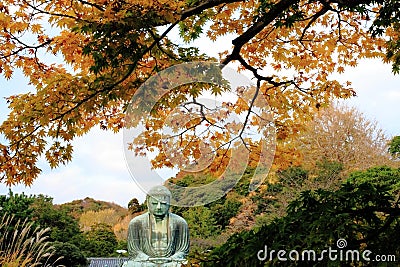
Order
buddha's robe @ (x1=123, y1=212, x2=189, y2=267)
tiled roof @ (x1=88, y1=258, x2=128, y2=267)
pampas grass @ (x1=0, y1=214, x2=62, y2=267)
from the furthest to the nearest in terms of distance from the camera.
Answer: tiled roof @ (x1=88, y1=258, x2=128, y2=267)
buddha's robe @ (x1=123, y1=212, x2=189, y2=267)
pampas grass @ (x1=0, y1=214, x2=62, y2=267)

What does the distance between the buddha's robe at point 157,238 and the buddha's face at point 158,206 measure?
11 cm

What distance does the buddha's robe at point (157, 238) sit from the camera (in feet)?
26.5

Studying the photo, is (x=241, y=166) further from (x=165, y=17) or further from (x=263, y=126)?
(x=165, y=17)

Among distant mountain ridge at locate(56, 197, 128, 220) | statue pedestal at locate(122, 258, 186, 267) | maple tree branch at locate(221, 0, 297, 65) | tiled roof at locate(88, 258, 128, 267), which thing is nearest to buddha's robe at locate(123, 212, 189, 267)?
statue pedestal at locate(122, 258, 186, 267)

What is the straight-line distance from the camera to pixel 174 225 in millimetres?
8148

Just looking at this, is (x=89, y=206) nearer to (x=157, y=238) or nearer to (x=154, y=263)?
(x=157, y=238)

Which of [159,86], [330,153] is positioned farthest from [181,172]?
[330,153]

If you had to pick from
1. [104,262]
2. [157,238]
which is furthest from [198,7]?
[104,262]

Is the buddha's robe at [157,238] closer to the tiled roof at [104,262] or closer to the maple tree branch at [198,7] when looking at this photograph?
the maple tree branch at [198,7]

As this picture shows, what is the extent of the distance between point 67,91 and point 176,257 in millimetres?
3682
